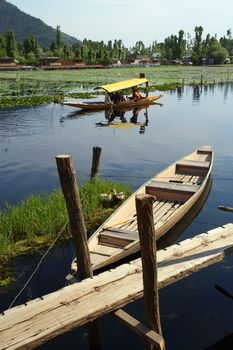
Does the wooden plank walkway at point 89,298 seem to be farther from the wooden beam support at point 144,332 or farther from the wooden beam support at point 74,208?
the wooden beam support at point 74,208

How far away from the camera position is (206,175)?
14125mm

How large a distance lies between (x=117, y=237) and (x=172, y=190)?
3782 millimetres

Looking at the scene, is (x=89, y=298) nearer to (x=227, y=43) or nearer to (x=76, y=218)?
(x=76, y=218)

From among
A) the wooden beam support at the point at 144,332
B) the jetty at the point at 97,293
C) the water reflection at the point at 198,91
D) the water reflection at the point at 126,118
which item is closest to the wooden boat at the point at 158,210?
the jetty at the point at 97,293

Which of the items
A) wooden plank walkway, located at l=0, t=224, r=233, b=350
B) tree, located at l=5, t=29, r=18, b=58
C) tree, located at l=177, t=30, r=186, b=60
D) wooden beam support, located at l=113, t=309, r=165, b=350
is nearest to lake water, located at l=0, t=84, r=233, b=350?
wooden beam support, located at l=113, t=309, r=165, b=350

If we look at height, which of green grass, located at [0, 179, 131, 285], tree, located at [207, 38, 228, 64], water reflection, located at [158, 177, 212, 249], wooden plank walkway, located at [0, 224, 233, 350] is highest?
tree, located at [207, 38, 228, 64]

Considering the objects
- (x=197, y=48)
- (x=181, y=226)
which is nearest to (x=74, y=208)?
(x=181, y=226)

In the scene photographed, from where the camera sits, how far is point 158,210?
1195 cm

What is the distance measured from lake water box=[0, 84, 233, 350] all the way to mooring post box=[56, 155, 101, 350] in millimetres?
419

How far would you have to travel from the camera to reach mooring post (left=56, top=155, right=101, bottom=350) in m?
6.60

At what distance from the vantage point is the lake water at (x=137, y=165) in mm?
7707

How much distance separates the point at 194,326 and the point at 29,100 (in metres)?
36.0

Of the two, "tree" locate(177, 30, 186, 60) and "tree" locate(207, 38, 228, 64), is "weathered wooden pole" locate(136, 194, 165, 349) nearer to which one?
"tree" locate(207, 38, 228, 64)

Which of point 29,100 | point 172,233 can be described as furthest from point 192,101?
point 172,233
